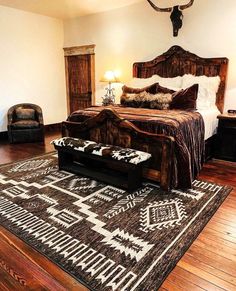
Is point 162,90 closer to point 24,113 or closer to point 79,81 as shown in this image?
point 79,81

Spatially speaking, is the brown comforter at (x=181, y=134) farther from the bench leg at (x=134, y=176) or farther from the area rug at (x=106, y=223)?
the bench leg at (x=134, y=176)

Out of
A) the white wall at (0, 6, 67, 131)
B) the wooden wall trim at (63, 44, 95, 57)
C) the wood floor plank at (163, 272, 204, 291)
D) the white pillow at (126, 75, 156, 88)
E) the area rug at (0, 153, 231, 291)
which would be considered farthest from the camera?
the wooden wall trim at (63, 44, 95, 57)

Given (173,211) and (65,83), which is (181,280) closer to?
(173,211)

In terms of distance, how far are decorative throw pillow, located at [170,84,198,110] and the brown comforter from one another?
0.40 metres

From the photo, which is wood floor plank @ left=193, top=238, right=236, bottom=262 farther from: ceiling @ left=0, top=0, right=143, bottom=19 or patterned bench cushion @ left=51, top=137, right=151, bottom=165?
ceiling @ left=0, top=0, right=143, bottom=19

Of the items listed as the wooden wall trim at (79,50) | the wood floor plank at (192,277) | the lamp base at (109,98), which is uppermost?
the wooden wall trim at (79,50)

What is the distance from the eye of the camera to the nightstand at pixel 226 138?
12.1 ft

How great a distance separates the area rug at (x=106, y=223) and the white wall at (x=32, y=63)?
2931 millimetres

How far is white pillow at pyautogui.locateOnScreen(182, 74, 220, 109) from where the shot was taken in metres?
4.03

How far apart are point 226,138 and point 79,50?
4206 mm

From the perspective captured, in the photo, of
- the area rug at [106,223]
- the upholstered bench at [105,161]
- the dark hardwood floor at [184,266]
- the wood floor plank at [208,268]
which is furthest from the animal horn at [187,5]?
the wood floor plank at [208,268]

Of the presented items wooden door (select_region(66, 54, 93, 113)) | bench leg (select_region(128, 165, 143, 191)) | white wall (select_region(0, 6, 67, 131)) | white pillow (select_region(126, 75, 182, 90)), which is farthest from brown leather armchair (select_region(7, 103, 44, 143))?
bench leg (select_region(128, 165, 143, 191))

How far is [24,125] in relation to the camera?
197 inches

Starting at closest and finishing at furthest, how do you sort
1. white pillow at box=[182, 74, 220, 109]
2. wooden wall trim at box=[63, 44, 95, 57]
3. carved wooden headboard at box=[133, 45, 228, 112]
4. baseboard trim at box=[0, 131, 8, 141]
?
white pillow at box=[182, 74, 220, 109], carved wooden headboard at box=[133, 45, 228, 112], baseboard trim at box=[0, 131, 8, 141], wooden wall trim at box=[63, 44, 95, 57]
